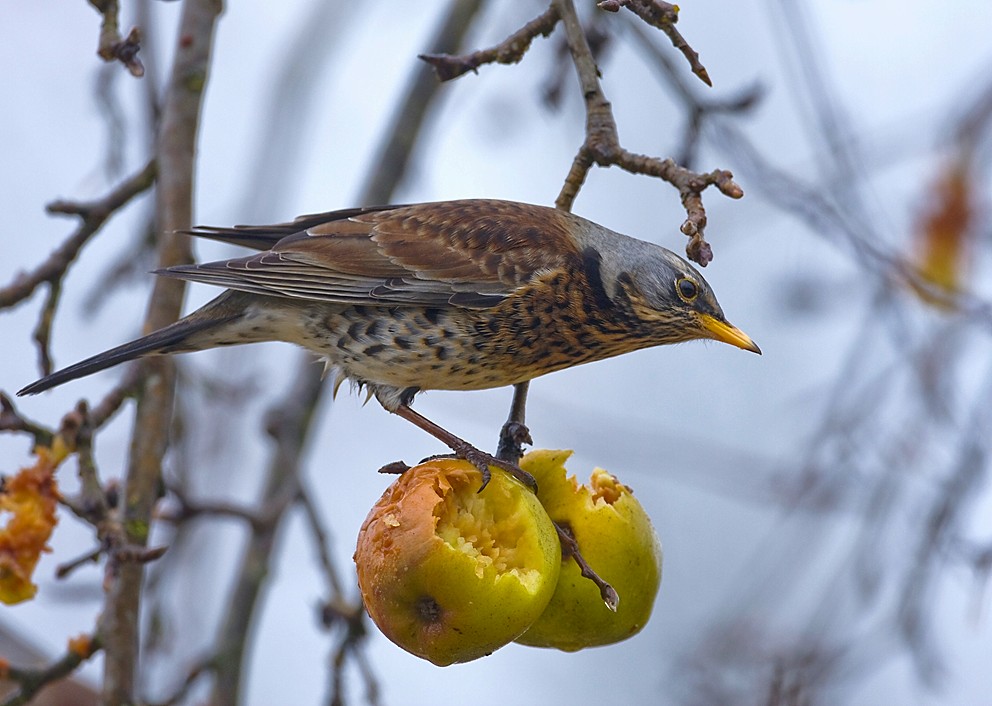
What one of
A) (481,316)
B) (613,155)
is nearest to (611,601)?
(613,155)

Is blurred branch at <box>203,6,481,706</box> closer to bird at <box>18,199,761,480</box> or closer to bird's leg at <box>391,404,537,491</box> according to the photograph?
bird at <box>18,199,761,480</box>

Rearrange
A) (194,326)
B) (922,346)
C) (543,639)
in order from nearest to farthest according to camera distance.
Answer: (543,639), (194,326), (922,346)

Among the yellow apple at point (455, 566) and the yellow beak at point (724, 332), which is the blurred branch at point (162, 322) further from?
the yellow beak at point (724, 332)

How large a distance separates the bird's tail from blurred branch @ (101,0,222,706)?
117 millimetres

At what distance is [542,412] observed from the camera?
5.65 metres

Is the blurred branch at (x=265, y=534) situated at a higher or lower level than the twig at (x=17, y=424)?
lower

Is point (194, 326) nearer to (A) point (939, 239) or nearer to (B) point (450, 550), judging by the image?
(B) point (450, 550)

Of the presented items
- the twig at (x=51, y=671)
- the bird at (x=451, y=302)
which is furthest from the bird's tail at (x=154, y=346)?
the twig at (x=51, y=671)

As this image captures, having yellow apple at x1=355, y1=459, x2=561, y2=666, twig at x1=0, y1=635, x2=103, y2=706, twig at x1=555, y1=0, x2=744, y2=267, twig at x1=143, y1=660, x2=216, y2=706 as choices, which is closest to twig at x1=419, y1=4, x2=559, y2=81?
twig at x1=555, y1=0, x2=744, y2=267

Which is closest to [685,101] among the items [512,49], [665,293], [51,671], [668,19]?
[665,293]

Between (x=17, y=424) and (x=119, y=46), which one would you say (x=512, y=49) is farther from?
(x=17, y=424)

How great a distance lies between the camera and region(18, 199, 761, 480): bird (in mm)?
2975

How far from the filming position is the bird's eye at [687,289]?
2898 mm

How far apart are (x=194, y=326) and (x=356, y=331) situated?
419 millimetres
